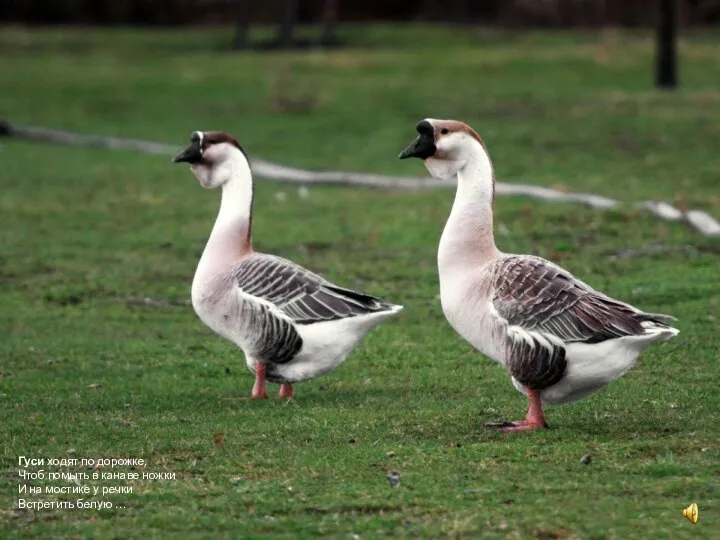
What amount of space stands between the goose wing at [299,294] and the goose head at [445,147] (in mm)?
1012

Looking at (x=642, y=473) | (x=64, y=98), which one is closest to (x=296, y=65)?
(x=64, y=98)

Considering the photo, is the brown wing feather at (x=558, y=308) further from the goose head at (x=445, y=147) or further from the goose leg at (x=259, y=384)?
the goose leg at (x=259, y=384)

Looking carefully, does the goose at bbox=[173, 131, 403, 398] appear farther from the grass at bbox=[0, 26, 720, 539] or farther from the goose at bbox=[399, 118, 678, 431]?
the goose at bbox=[399, 118, 678, 431]

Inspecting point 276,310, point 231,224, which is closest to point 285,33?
point 231,224

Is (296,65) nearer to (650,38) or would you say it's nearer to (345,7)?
(650,38)

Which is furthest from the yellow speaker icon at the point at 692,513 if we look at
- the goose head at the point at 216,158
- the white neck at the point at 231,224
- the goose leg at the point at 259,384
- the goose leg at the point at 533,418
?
the goose head at the point at 216,158

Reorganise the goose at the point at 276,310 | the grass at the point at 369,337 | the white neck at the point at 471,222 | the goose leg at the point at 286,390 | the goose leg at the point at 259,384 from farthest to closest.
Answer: the goose leg at the point at 286,390
the goose leg at the point at 259,384
the goose at the point at 276,310
the white neck at the point at 471,222
the grass at the point at 369,337

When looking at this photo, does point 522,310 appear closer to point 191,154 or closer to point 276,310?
point 276,310

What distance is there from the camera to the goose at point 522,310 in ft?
24.5

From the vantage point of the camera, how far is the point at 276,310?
865cm

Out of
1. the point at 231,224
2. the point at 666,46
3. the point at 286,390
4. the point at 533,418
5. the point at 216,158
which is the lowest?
the point at 666,46

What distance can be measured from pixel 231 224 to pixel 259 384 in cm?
114

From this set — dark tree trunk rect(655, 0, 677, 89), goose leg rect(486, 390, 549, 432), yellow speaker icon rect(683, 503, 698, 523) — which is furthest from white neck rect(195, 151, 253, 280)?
dark tree trunk rect(655, 0, 677, 89)

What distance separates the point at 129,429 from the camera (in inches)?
319
